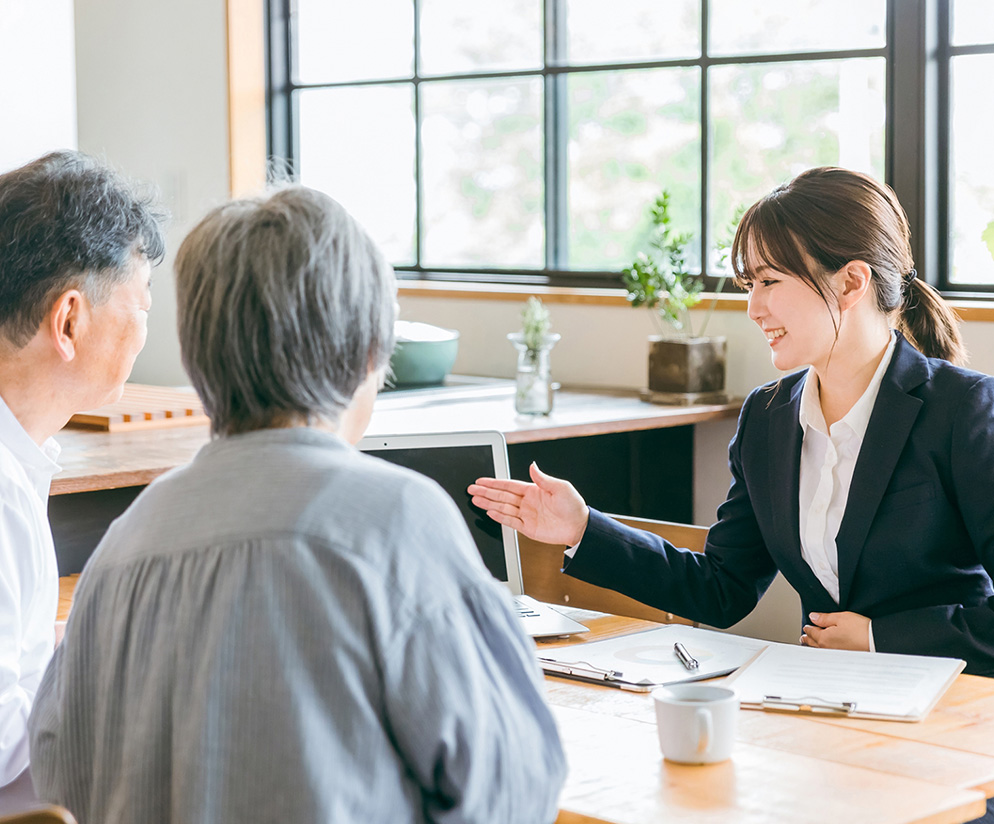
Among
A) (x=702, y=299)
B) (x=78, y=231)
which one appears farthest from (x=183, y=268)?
(x=702, y=299)

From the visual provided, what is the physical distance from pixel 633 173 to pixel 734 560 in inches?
90.2

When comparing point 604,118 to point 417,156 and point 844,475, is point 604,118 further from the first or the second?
point 844,475

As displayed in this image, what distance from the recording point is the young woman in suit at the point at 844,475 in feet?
6.16

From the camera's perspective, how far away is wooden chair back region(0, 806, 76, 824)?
87cm

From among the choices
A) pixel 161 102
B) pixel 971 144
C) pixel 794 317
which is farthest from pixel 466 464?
pixel 161 102

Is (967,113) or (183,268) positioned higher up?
(967,113)

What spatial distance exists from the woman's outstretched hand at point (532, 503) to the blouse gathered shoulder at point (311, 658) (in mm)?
931

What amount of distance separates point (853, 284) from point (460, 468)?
26.0 inches

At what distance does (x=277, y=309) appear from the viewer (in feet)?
3.26

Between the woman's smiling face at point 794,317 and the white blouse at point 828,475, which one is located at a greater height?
the woman's smiling face at point 794,317

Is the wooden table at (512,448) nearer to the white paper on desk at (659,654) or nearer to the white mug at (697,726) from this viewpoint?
the white paper on desk at (659,654)

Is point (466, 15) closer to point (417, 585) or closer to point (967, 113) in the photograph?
point (967, 113)

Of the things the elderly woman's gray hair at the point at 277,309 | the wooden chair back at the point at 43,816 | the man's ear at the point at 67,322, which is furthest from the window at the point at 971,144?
the wooden chair back at the point at 43,816

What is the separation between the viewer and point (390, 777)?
37.4 inches
